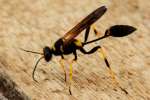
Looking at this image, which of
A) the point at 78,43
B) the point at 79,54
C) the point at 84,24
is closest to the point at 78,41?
the point at 78,43

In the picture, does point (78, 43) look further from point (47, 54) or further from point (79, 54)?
point (47, 54)

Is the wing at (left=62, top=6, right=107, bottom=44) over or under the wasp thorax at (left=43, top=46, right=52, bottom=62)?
over

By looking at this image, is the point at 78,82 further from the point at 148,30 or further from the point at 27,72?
the point at 148,30

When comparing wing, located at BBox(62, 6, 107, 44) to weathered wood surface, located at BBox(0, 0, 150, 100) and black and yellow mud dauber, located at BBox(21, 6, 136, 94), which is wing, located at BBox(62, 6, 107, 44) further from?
weathered wood surface, located at BBox(0, 0, 150, 100)

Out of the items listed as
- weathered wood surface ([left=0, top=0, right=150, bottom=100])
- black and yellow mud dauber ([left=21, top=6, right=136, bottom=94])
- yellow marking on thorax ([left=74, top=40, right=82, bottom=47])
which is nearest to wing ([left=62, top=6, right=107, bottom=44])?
black and yellow mud dauber ([left=21, top=6, right=136, bottom=94])

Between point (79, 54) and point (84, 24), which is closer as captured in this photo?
point (84, 24)

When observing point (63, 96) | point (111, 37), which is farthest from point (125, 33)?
point (63, 96)
